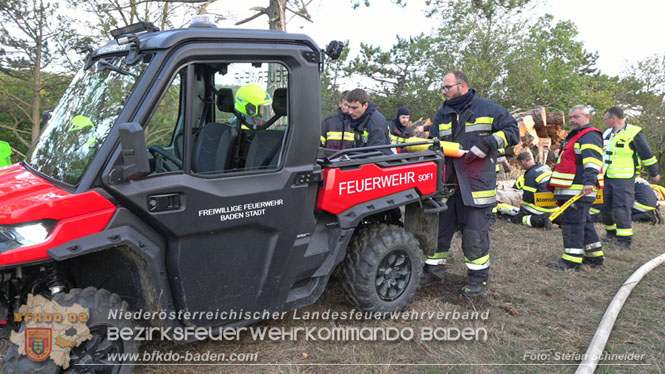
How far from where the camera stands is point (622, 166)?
22.0 ft

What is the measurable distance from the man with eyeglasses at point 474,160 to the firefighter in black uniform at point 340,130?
1419 mm

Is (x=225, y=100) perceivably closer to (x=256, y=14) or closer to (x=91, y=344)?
(x=91, y=344)

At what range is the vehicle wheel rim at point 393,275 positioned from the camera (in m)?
3.82

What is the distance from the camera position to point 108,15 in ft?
30.2

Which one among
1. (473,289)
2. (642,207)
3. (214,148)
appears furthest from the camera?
(642,207)

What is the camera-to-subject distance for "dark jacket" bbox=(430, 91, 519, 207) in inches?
170

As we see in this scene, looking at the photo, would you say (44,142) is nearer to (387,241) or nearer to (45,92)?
(387,241)

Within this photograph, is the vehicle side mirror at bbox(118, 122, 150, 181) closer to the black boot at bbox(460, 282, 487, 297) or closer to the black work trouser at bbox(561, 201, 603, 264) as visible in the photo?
the black boot at bbox(460, 282, 487, 297)

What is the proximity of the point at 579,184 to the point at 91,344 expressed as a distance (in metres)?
5.13

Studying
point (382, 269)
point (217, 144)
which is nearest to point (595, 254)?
point (382, 269)

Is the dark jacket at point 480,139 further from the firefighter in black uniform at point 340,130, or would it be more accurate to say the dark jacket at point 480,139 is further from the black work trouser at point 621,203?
the black work trouser at point 621,203

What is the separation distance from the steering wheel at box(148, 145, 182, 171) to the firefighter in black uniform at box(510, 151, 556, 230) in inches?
249

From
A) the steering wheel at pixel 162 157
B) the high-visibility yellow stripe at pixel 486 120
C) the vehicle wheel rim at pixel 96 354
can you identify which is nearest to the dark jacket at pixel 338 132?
the high-visibility yellow stripe at pixel 486 120

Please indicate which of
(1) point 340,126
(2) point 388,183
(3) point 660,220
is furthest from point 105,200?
(3) point 660,220
